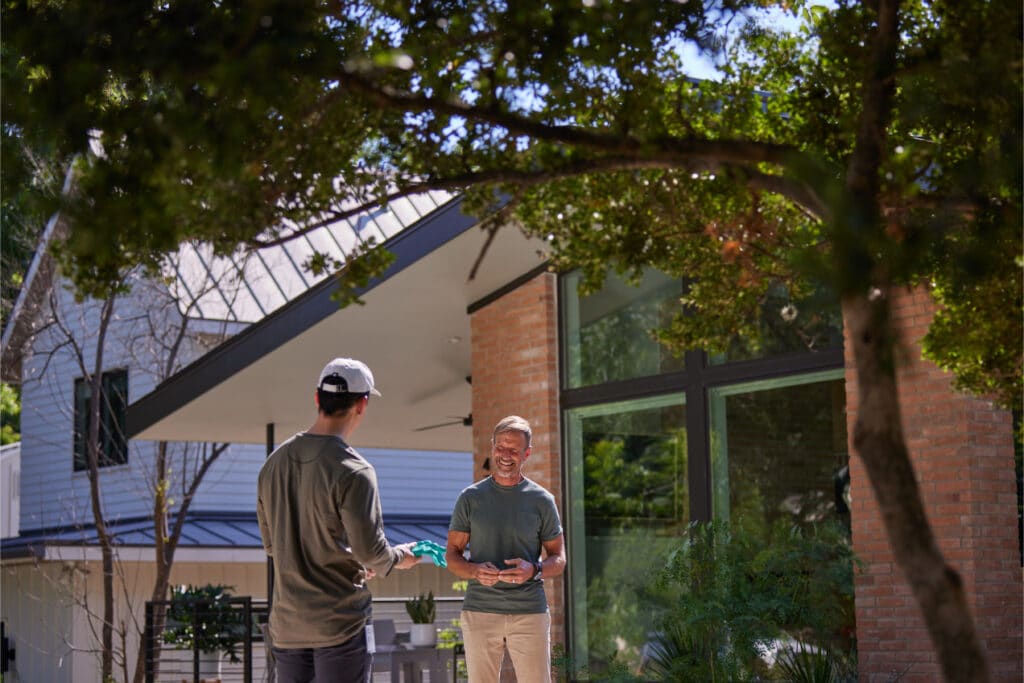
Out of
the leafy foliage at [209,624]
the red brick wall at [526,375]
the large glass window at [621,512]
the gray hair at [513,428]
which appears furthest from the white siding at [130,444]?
the gray hair at [513,428]

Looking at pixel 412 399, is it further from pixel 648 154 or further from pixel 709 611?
pixel 648 154

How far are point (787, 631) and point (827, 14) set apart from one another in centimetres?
494

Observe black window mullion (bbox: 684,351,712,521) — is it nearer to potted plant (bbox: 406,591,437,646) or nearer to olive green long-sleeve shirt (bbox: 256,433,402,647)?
potted plant (bbox: 406,591,437,646)

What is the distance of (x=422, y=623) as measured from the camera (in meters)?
11.4

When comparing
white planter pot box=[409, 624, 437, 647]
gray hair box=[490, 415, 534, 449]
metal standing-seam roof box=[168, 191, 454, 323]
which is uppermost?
metal standing-seam roof box=[168, 191, 454, 323]

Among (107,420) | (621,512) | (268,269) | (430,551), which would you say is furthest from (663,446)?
(107,420)

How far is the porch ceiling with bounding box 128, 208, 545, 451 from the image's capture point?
10.4 metres

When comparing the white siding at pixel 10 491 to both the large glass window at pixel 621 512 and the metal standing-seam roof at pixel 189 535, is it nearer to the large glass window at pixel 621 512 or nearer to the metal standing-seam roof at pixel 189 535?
the metal standing-seam roof at pixel 189 535

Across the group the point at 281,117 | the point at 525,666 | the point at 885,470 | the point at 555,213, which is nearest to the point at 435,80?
the point at 281,117

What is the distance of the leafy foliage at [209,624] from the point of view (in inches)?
504

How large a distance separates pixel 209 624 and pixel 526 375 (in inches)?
164

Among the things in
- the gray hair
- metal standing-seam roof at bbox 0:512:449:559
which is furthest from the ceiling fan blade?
the gray hair

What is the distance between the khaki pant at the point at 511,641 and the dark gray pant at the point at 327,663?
129 centimetres

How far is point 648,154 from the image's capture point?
171 inches
